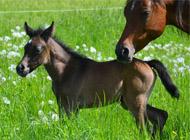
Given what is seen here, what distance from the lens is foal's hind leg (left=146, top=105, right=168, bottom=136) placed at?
5.48 metres

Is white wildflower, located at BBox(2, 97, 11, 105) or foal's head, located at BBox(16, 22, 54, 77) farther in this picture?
white wildflower, located at BBox(2, 97, 11, 105)

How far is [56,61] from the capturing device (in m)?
5.76

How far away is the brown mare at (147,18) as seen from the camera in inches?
197

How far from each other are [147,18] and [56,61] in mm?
1158

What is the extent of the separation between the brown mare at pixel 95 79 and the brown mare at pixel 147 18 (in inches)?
17.8

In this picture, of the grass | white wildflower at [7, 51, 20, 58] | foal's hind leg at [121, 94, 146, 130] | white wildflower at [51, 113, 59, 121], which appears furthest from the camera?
white wildflower at [7, 51, 20, 58]

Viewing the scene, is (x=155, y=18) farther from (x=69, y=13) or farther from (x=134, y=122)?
(x=69, y=13)

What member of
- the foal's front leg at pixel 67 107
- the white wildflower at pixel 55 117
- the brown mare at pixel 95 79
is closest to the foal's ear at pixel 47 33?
the brown mare at pixel 95 79

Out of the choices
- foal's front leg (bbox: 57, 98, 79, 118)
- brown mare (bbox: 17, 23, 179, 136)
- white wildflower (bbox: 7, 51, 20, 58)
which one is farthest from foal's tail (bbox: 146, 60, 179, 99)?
white wildflower (bbox: 7, 51, 20, 58)

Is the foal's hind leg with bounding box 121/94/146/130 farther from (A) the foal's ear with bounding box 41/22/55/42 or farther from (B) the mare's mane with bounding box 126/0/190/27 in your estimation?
(A) the foal's ear with bounding box 41/22/55/42

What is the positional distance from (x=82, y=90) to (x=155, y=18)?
106 centimetres

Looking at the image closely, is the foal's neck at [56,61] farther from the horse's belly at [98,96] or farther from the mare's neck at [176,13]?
the mare's neck at [176,13]

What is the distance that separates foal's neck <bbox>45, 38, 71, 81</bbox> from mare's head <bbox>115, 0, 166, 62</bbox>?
95 centimetres

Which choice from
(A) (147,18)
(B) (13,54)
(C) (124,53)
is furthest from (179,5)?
(B) (13,54)
